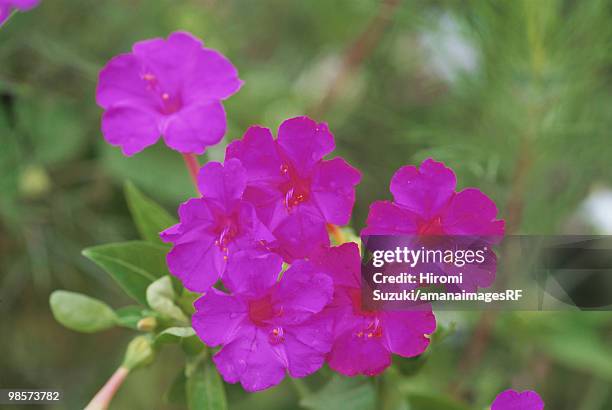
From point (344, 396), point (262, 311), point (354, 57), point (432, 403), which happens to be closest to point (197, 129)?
point (262, 311)

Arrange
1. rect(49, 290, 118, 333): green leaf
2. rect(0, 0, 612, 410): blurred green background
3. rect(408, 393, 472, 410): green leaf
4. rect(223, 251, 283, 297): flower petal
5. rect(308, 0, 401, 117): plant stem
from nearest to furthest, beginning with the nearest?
rect(223, 251, 283, 297): flower petal, rect(49, 290, 118, 333): green leaf, rect(408, 393, 472, 410): green leaf, rect(0, 0, 612, 410): blurred green background, rect(308, 0, 401, 117): plant stem

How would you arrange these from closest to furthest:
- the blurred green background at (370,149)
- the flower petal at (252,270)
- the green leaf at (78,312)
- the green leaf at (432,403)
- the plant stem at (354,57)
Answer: the flower petal at (252,270), the green leaf at (78,312), the green leaf at (432,403), the blurred green background at (370,149), the plant stem at (354,57)

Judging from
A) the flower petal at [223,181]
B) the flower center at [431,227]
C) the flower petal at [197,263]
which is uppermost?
the flower petal at [223,181]

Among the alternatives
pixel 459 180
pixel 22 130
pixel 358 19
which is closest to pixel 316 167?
pixel 459 180

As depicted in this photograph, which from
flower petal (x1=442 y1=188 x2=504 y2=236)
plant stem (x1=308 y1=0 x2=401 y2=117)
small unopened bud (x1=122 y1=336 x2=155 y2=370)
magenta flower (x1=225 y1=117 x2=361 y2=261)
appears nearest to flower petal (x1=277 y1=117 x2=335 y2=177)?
magenta flower (x1=225 y1=117 x2=361 y2=261)

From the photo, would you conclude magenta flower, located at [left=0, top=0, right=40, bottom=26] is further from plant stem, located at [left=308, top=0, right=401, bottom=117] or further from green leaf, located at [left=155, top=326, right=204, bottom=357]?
plant stem, located at [left=308, top=0, right=401, bottom=117]

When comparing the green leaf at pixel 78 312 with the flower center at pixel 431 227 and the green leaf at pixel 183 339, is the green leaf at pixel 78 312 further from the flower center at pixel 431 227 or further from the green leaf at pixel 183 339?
the flower center at pixel 431 227

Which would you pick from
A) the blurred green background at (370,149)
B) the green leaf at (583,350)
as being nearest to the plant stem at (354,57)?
the blurred green background at (370,149)
